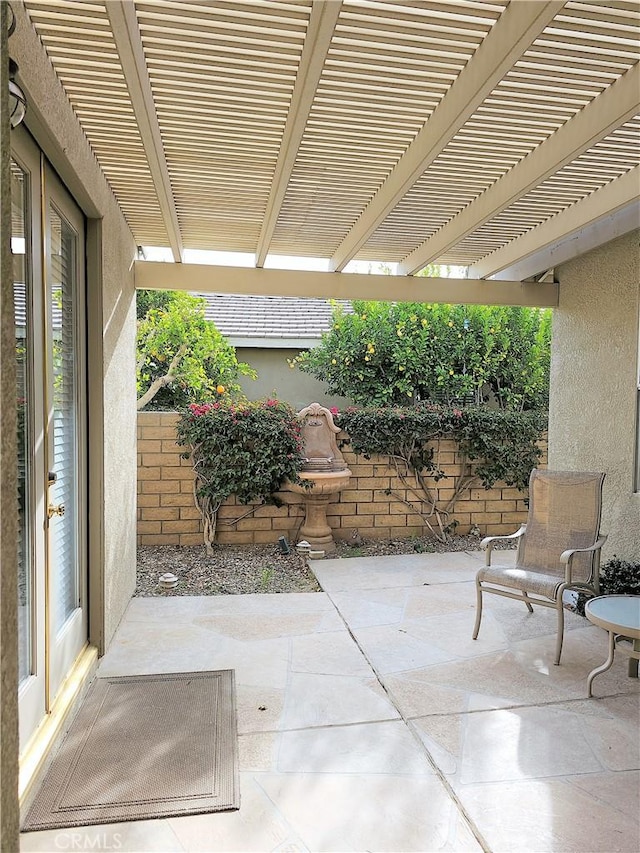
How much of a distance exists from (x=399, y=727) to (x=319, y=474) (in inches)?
156

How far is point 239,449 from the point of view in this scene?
22.5 ft

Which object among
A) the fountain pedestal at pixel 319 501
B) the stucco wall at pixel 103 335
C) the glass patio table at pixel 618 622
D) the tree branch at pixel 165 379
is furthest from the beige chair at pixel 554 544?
the tree branch at pixel 165 379

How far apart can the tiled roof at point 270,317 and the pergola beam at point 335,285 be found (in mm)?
4677

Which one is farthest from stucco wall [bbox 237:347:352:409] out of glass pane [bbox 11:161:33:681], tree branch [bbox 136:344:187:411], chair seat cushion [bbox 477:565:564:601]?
glass pane [bbox 11:161:33:681]

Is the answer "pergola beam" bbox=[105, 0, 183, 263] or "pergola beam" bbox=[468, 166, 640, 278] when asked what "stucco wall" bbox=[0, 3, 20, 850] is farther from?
"pergola beam" bbox=[468, 166, 640, 278]

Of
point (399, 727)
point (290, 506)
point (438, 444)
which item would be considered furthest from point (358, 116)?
point (438, 444)

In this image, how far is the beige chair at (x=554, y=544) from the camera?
4.30m

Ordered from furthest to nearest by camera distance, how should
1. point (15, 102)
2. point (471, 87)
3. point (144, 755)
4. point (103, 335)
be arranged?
point (103, 335), point (144, 755), point (471, 87), point (15, 102)

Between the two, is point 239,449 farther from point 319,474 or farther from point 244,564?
point 244,564

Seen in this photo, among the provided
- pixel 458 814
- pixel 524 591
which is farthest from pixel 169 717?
pixel 524 591

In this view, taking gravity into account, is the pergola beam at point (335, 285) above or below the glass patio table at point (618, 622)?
above

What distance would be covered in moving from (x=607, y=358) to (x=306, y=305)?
755 centimetres

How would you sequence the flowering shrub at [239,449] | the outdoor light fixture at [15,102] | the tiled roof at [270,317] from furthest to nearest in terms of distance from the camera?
the tiled roof at [270,317] → the flowering shrub at [239,449] → the outdoor light fixture at [15,102]

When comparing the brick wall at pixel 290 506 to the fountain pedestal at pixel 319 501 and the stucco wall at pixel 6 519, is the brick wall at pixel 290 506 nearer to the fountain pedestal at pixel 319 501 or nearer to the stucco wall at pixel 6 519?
the fountain pedestal at pixel 319 501
